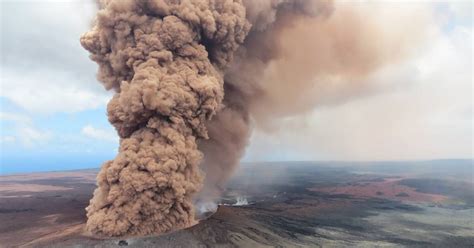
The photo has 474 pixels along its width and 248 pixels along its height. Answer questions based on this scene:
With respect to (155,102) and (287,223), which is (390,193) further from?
(155,102)

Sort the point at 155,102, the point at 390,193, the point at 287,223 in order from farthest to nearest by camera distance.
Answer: the point at 390,193 < the point at 287,223 < the point at 155,102

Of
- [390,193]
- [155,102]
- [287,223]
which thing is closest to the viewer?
[155,102]

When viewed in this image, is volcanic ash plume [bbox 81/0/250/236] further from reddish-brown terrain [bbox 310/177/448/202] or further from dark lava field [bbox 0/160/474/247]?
reddish-brown terrain [bbox 310/177/448/202]

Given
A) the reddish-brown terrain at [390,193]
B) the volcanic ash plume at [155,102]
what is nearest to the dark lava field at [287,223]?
the reddish-brown terrain at [390,193]

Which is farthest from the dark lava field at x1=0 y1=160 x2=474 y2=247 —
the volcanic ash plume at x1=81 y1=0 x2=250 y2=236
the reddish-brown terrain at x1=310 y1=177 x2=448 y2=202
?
the volcanic ash plume at x1=81 y1=0 x2=250 y2=236

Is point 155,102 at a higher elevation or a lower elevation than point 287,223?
higher

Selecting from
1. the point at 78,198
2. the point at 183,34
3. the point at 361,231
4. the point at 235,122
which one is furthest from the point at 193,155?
the point at 78,198

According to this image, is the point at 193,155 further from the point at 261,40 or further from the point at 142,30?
the point at 261,40

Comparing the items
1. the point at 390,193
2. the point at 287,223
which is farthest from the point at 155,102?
the point at 390,193
